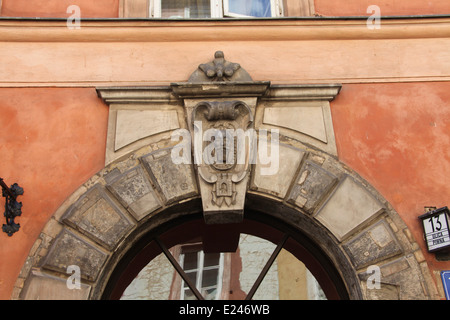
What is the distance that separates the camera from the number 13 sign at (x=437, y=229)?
4094 millimetres

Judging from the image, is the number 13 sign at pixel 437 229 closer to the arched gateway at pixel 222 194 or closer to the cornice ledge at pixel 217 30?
the arched gateway at pixel 222 194

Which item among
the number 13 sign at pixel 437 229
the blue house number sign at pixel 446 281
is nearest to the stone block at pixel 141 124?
the number 13 sign at pixel 437 229

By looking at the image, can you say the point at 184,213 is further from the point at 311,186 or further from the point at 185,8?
the point at 185,8

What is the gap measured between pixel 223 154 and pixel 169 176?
0.45 m

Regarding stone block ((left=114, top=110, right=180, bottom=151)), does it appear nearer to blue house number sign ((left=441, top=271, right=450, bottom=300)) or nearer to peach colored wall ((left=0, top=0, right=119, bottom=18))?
peach colored wall ((left=0, top=0, right=119, bottom=18))

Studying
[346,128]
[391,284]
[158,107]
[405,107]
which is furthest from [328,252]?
[158,107]

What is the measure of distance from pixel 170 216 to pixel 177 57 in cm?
138

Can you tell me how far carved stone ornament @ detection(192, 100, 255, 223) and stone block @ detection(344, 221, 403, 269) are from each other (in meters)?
0.89

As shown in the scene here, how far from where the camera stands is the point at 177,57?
4.91 metres

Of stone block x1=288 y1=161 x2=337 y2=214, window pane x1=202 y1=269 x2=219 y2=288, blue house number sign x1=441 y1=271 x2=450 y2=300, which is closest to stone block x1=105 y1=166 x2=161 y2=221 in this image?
stone block x1=288 y1=161 x2=337 y2=214

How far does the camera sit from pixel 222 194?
4.34 meters

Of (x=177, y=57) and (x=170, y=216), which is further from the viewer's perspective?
(x=177, y=57)
